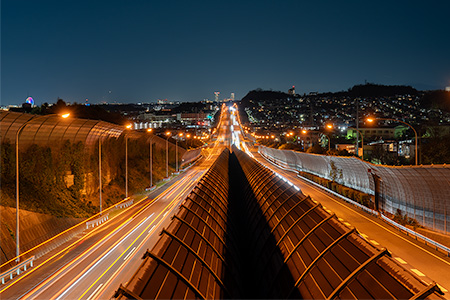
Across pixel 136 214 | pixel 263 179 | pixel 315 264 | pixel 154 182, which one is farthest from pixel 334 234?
pixel 154 182

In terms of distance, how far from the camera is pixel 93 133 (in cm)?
3956

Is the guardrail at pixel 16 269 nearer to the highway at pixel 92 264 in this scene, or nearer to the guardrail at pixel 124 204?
the highway at pixel 92 264

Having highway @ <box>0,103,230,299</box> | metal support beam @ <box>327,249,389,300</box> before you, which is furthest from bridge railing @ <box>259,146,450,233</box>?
highway @ <box>0,103,230,299</box>

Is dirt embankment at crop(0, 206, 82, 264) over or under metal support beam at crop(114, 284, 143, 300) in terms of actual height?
under

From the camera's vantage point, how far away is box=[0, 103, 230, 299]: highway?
14500mm

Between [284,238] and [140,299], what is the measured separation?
17.1ft

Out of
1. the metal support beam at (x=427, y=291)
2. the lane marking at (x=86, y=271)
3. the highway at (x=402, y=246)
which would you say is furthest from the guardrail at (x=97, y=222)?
the metal support beam at (x=427, y=291)

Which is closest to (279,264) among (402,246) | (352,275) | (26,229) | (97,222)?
(352,275)

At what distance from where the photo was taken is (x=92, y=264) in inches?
701

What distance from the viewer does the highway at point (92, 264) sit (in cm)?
1450

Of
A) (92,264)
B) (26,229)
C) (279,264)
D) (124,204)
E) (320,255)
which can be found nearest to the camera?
(320,255)

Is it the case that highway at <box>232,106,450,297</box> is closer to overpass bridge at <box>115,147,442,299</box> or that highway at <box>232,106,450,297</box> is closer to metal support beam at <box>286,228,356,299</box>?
metal support beam at <box>286,228,356,299</box>

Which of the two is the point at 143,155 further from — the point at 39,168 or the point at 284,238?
the point at 284,238

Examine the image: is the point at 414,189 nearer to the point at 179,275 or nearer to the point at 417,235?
the point at 417,235
